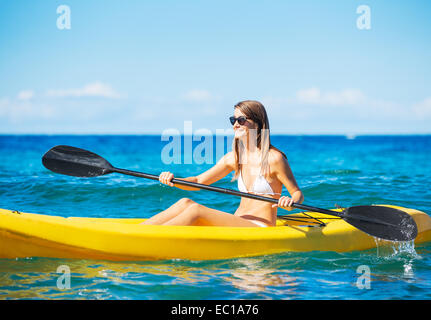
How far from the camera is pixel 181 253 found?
4066mm

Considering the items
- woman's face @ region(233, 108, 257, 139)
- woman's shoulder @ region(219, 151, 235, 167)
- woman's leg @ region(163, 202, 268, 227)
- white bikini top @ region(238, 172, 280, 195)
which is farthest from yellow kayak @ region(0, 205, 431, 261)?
woman's face @ region(233, 108, 257, 139)

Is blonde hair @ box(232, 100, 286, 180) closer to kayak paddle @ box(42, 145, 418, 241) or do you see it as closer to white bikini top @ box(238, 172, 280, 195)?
white bikini top @ box(238, 172, 280, 195)

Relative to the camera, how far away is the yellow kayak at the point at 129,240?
3904 millimetres

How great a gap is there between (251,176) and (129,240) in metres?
1.17

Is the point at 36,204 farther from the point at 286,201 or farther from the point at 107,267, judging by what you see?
the point at 286,201

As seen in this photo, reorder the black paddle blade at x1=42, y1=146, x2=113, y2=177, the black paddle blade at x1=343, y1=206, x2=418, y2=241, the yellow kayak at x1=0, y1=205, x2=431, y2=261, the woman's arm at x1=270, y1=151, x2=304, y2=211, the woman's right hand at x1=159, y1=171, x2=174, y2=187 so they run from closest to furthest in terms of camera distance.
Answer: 1. the yellow kayak at x1=0, y1=205, x2=431, y2=261
2. the woman's arm at x1=270, y1=151, x2=304, y2=211
3. the woman's right hand at x1=159, y1=171, x2=174, y2=187
4. the black paddle blade at x1=343, y1=206, x2=418, y2=241
5. the black paddle blade at x1=42, y1=146, x2=113, y2=177

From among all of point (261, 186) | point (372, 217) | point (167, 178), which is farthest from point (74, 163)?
point (372, 217)

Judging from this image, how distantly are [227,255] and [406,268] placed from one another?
1.55 m

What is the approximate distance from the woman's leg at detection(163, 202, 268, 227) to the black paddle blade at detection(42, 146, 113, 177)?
3.07ft

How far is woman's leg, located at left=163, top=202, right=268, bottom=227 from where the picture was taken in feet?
13.6

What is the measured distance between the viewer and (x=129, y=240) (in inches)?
157

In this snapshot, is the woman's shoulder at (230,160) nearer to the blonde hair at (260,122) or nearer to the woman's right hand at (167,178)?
the blonde hair at (260,122)

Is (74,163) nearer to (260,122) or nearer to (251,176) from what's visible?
(251,176)

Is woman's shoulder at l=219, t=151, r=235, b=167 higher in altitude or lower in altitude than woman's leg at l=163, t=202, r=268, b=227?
higher
